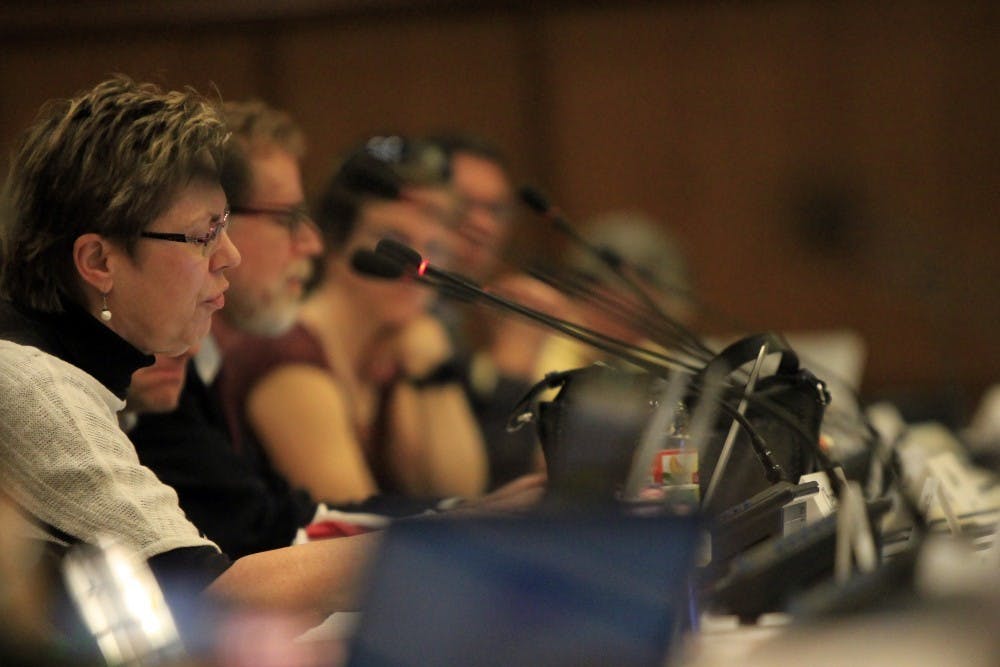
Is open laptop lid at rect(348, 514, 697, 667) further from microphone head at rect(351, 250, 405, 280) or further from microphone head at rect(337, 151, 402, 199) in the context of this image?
microphone head at rect(337, 151, 402, 199)

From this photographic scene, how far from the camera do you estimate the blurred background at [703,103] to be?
4566 mm

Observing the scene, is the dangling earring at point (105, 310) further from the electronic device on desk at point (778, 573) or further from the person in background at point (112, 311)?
the electronic device on desk at point (778, 573)

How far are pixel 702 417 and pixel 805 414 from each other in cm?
23

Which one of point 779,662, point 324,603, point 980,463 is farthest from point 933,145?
point 779,662

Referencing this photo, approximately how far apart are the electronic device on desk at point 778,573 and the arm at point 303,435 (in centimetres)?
122

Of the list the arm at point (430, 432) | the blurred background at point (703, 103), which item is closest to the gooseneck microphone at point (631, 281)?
the arm at point (430, 432)

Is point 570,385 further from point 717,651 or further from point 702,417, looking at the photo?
point 717,651

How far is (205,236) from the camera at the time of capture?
1324 mm

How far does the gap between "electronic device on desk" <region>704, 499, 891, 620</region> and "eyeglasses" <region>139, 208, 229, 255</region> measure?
2.05 feet

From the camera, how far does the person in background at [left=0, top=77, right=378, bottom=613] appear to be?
115cm

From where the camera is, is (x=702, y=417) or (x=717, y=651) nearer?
(x=717, y=651)

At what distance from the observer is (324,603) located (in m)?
1.19

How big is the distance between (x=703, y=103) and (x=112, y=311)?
3636mm

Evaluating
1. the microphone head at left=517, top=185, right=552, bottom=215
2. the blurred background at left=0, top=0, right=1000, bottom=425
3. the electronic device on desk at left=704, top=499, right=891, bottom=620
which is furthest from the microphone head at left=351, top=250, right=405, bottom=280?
the blurred background at left=0, top=0, right=1000, bottom=425
